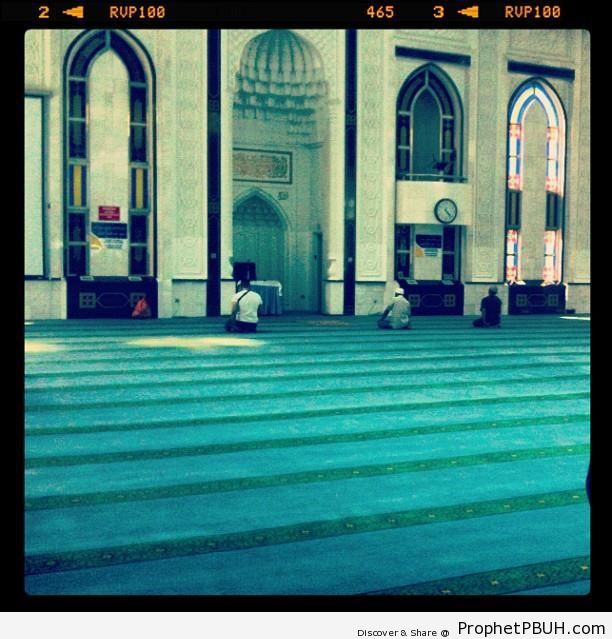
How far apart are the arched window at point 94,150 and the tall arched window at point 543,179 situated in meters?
6.29

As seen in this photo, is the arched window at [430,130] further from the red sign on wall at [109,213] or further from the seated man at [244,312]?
the seated man at [244,312]

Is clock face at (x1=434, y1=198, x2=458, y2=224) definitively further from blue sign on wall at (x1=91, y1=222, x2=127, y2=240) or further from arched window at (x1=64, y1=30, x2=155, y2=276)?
blue sign on wall at (x1=91, y1=222, x2=127, y2=240)

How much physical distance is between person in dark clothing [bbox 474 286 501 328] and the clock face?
2.84 m

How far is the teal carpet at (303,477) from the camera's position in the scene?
86.4 inches

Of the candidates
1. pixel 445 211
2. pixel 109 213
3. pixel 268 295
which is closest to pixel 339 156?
A: pixel 445 211

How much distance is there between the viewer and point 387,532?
2.56 meters

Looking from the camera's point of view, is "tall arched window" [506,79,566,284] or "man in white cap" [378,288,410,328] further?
"tall arched window" [506,79,566,284]

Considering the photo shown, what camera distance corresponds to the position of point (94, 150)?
12117 mm

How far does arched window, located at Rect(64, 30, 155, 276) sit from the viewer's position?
11961mm

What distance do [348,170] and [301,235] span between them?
1.66 metres

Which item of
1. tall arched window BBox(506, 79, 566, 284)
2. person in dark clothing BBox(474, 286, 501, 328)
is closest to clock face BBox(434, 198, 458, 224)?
tall arched window BBox(506, 79, 566, 284)

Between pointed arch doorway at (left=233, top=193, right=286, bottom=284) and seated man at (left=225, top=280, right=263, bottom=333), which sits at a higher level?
pointed arch doorway at (left=233, top=193, right=286, bottom=284)
